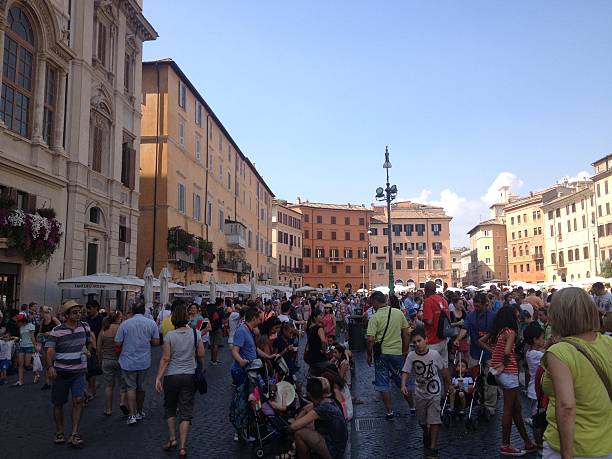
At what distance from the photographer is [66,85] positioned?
845 inches

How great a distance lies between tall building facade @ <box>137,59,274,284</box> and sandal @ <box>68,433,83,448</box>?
25295mm

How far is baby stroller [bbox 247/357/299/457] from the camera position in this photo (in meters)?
6.94

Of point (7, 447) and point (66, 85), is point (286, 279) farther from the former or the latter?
point (7, 447)

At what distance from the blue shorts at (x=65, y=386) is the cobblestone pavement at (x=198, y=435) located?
586 mm

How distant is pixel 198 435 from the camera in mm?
7758

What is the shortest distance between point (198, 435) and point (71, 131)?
17134mm

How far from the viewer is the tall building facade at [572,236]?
62562mm

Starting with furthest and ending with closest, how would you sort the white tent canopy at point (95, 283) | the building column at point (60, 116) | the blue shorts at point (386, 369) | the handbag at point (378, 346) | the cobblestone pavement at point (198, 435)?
1. the building column at point (60, 116)
2. the white tent canopy at point (95, 283)
3. the handbag at point (378, 346)
4. the blue shorts at point (386, 369)
5. the cobblestone pavement at point (198, 435)

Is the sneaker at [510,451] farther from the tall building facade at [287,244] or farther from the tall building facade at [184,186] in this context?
the tall building facade at [287,244]

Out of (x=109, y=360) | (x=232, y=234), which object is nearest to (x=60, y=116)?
(x=109, y=360)

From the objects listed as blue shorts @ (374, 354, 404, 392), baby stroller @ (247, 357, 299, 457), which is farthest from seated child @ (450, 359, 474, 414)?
baby stroller @ (247, 357, 299, 457)

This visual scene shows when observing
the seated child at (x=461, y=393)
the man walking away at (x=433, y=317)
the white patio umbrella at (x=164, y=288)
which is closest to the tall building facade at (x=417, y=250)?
the white patio umbrella at (x=164, y=288)

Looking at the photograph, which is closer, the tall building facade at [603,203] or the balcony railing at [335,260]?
the tall building facade at [603,203]

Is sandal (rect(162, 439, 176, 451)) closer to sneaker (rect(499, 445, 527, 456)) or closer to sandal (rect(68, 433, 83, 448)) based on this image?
sandal (rect(68, 433, 83, 448))
